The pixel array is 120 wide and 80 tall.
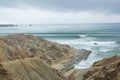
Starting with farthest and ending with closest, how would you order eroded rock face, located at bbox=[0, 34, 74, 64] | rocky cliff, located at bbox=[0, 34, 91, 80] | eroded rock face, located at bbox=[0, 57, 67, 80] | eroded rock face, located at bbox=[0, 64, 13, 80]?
eroded rock face, located at bbox=[0, 34, 74, 64] < rocky cliff, located at bbox=[0, 34, 91, 80] < eroded rock face, located at bbox=[0, 57, 67, 80] < eroded rock face, located at bbox=[0, 64, 13, 80]

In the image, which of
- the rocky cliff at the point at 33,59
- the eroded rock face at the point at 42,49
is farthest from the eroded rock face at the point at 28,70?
the eroded rock face at the point at 42,49

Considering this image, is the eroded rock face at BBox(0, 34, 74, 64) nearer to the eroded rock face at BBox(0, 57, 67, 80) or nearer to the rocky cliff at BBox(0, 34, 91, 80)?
the rocky cliff at BBox(0, 34, 91, 80)

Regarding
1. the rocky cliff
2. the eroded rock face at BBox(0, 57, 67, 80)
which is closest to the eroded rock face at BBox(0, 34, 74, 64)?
the rocky cliff

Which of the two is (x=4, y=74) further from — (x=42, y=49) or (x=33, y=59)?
(x=42, y=49)

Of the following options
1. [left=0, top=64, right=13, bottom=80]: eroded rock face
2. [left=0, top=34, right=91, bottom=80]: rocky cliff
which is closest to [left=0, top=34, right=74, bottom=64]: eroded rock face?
[left=0, top=34, right=91, bottom=80]: rocky cliff

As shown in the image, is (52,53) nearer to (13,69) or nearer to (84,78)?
(84,78)

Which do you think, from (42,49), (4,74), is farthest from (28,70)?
(42,49)

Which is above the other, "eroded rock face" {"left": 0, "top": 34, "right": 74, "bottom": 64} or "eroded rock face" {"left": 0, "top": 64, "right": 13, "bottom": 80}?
"eroded rock face" {"left": 0, "top": 64, "right": 13, "bottom": 80}

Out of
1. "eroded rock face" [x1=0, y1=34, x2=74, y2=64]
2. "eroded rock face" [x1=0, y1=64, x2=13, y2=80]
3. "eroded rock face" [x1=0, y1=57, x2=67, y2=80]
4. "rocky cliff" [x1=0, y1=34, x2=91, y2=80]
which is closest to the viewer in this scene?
"eroded rock face" [x1=0, y1=64, x2=13, y2=80]

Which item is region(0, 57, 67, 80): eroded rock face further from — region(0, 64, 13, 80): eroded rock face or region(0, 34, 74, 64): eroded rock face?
region(0, 34, 74, 64): eroded rock face

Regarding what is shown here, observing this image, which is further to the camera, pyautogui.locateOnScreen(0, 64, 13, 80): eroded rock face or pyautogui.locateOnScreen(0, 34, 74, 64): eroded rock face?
pyautogui.locateOnScreen(0, 34, 74, 64): eroded rock face
